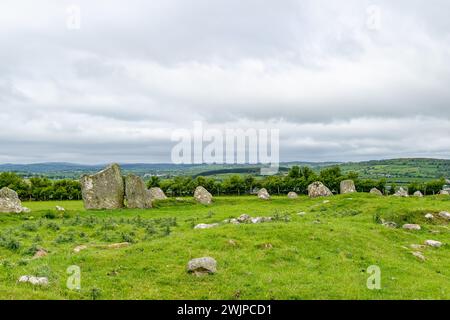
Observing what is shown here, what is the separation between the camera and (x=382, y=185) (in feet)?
299

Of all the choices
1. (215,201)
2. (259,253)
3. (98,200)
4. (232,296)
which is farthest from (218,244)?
(215,201)

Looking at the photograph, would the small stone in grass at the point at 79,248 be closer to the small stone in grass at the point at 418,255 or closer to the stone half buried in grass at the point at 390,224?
the small stone in grass at the point at 418,255

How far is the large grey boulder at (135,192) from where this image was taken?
174 feet

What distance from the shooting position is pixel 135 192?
5334cm

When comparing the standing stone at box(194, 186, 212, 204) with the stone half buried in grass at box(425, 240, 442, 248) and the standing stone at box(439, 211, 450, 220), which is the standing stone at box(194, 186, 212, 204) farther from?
the stone half buried in grass at box(425, 240, 442, 248)

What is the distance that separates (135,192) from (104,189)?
3865 mm

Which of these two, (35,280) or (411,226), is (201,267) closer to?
(35,280)

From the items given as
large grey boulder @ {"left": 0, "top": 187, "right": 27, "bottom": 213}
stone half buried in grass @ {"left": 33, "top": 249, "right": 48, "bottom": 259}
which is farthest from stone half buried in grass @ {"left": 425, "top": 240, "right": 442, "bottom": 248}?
large grey boulder @ {"left": 0, "top": 187, "right": 27, "bottom": 213}

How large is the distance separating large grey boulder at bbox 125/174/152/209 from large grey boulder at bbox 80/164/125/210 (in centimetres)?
101

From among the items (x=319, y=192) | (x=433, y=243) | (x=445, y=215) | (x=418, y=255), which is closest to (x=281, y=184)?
(x=319, y=192)

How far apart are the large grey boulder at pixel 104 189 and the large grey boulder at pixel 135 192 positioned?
1014mm

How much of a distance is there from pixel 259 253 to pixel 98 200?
117 ft

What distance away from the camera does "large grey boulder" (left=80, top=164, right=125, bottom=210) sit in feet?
169
